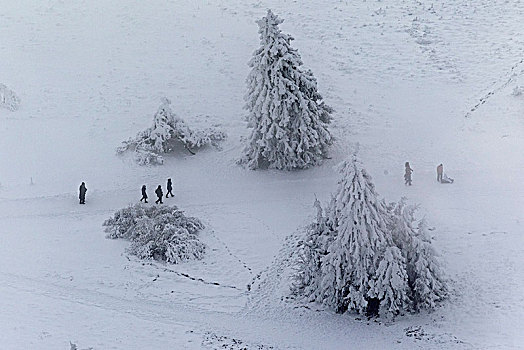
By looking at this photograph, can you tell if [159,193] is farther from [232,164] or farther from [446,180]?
[446,180]

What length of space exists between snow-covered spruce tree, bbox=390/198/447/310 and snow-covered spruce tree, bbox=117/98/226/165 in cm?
1509

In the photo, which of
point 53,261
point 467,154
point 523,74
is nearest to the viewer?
point 53,261

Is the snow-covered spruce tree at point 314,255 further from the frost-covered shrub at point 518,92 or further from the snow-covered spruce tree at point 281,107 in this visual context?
the frost-covered shrub at point 518,92

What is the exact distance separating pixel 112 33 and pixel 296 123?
22593mm

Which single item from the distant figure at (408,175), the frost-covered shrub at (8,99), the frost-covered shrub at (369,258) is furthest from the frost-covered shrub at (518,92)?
the frost-covered shrub at (8,99)

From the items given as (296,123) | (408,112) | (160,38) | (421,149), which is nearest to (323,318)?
(296,123)

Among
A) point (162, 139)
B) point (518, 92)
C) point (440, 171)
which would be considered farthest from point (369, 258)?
point (518, 92)

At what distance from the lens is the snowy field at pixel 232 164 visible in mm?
23797

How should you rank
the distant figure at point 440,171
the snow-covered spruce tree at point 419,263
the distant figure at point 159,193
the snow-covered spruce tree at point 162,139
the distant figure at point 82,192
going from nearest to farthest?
the snow-covered spruce tree at point 419,263
the distant figure at point 159,193
the distant figure at point 82,192
the distant figure at point 440,171
the snow-covered spruce tree at point 162,139

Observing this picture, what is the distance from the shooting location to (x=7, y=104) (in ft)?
138

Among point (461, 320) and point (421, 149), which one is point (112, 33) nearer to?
point (421, 149)

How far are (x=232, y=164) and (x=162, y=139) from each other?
11.7ft

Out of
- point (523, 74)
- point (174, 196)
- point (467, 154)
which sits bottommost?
point (174, 196)

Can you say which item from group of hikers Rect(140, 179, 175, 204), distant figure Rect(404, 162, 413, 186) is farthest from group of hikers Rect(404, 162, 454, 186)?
group of hikers Rect(140, 179, 175, 204)
